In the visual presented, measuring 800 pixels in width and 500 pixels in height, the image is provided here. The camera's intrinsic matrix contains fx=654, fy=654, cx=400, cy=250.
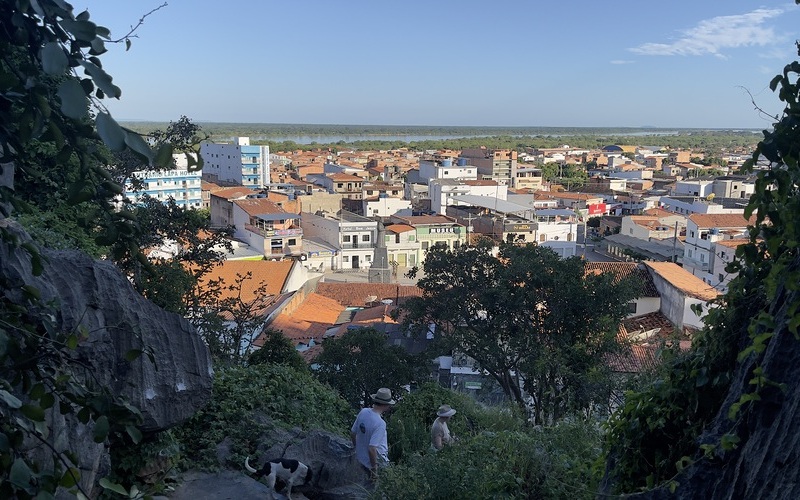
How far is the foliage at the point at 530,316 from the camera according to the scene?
10555 millimetres

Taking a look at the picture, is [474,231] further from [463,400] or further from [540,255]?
[463,400]

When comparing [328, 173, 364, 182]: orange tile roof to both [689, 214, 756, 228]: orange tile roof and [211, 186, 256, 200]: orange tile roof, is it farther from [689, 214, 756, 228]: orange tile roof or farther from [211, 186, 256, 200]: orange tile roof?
[689, 214, 756, 228]: orange tile roof

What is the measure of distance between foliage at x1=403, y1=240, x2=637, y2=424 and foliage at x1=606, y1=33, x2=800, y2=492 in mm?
7203

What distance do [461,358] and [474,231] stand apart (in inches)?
827

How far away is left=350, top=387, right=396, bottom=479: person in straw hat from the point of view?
4891 millimetres

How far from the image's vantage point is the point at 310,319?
64.2 ft

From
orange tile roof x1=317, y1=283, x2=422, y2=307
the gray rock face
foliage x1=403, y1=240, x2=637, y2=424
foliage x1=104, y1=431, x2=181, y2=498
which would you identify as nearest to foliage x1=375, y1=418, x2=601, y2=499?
the gray rock face

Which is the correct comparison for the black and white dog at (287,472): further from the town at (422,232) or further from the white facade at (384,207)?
the white facade at (384,207)

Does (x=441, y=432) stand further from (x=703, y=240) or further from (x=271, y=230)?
(x=271, y=230)

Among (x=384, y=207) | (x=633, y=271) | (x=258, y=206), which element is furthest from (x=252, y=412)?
(x=384, y=207)

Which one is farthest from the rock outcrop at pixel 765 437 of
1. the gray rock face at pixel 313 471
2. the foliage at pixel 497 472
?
the gray rock face at pixel 313 471

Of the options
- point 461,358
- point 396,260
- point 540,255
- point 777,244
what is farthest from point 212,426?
point 396,260

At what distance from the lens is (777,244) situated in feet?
7.40

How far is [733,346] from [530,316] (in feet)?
29.6
